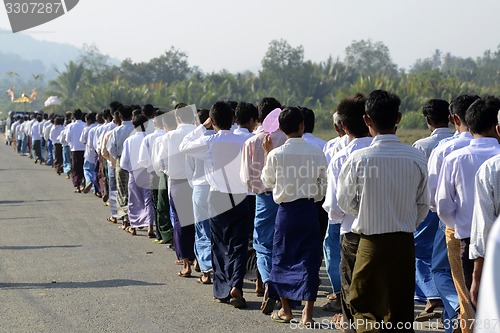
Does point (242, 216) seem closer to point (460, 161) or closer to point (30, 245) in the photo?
point (460, 161)

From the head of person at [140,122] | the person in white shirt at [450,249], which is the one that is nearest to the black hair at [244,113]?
the person in white shirt at [450,249]

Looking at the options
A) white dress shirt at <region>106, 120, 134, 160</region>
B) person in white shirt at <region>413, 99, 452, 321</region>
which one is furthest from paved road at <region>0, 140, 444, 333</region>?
white dress shirt at <region>106, 120, 134, 160</region>

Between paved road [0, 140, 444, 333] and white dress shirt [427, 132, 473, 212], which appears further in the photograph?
paved road [0, 140, 444, 333]

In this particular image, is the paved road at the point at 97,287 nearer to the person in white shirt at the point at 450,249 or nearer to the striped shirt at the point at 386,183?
the person in white shirt at the point at 450,249

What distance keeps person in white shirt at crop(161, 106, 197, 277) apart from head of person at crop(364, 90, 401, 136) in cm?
473

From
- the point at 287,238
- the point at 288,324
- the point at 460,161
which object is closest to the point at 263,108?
the point at 287,238

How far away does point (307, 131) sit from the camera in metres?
8.23

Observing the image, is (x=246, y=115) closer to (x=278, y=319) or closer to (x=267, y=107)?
(x=267, y=107)

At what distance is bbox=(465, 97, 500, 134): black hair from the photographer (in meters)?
5.56

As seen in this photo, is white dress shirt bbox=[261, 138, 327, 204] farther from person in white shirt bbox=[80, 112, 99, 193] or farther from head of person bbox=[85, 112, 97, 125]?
head of person bbox=[85, 112, 97, 125]

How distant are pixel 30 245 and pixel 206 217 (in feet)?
12.2

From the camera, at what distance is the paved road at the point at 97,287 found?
6945mm

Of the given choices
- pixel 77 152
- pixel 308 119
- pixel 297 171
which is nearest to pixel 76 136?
pixel 77 152

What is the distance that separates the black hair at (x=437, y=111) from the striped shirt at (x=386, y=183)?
7.27ft
